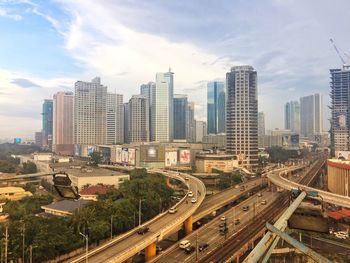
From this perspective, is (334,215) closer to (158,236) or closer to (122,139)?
(158,236)

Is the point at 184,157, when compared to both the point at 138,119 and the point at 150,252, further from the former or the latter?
the point at 150,252

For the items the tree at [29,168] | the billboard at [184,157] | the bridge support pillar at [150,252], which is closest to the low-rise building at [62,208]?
the bridge support pillar at [150,252]

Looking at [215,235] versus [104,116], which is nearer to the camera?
[215,235]

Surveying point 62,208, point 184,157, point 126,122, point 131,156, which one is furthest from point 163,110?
point 62,208

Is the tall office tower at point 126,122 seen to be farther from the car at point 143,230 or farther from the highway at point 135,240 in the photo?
the car at point 143,230

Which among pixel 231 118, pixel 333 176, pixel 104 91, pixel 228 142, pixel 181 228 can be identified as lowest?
pixel 181 228

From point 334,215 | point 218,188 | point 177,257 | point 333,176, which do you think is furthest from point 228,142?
point 177,257

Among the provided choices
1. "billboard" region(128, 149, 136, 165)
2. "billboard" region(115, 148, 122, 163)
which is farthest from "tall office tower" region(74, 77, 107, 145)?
"billboard" region(128, 149, 136, 165)
